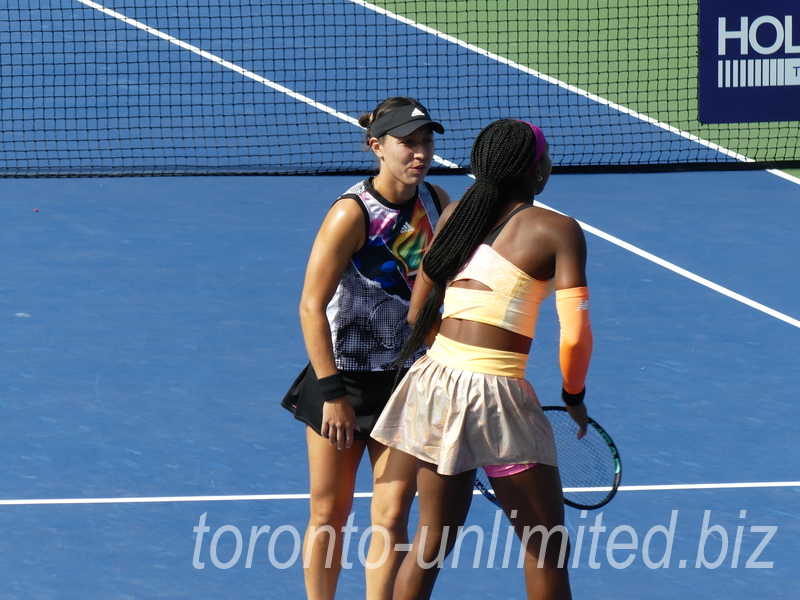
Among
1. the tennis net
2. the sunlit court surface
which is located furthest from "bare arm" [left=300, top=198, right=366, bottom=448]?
the tennis net

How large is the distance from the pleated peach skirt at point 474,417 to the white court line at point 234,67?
296 inches

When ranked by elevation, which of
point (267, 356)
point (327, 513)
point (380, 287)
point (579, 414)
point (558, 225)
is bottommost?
point (267, 356)

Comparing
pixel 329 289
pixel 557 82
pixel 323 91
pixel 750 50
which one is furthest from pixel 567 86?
pixel 329 289

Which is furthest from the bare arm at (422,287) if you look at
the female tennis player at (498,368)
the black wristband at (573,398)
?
the black wristband at (573,398)

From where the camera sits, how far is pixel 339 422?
11.9ft

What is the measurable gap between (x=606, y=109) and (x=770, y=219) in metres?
3.88

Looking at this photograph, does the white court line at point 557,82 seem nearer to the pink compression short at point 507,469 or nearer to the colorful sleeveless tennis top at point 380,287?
the colorful sleeveless tennis top at point 380,287

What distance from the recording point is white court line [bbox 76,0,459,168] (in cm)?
1227

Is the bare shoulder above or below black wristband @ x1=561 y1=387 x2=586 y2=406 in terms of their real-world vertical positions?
above

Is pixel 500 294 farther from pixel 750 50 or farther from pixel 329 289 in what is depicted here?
Result: pixel 750 50

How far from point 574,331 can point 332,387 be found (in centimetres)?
86

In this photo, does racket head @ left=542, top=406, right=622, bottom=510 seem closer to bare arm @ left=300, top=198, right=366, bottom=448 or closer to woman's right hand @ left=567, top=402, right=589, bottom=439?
woman's right hand @ left=567, top=402, right=589, bottom=439

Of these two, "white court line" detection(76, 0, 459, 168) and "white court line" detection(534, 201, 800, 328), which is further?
"white court line" detection(76, 0, 459, 168)

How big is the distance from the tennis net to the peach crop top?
24.6ft
